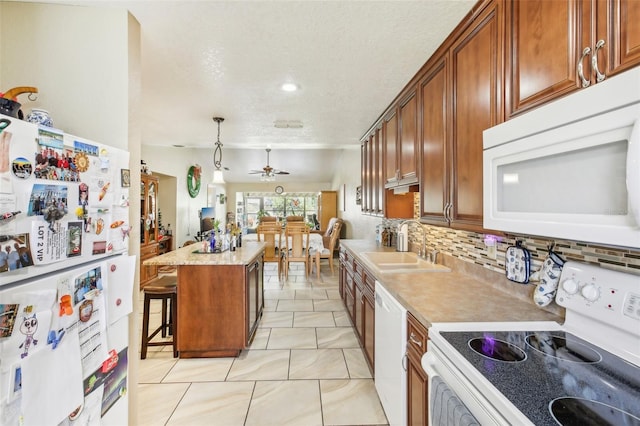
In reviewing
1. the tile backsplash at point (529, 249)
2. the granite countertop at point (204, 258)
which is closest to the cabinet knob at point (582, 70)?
the tile backsplash at point (529, 249)

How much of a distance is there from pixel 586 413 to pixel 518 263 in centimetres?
89

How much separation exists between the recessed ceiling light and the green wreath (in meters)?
5.04

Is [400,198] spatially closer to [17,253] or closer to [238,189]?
[17,253]

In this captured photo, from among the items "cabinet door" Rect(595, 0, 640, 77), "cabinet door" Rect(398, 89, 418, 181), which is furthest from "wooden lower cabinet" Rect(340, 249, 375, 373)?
"cabinet door" Rect(595, 0, 640, 77)

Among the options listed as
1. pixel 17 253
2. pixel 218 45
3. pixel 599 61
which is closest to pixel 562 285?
pixel 599 61

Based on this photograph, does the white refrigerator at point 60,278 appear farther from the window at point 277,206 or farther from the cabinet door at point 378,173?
the window at point 277,206

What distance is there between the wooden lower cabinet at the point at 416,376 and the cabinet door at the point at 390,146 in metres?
1.59

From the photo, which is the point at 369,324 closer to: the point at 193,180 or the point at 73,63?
the point at 73,63

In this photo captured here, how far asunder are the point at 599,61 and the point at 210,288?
2793 mm

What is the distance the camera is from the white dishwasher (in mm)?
1487

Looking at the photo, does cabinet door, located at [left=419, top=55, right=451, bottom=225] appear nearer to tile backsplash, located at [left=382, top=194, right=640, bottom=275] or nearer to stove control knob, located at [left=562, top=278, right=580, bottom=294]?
tile backsplash, located at [left=382, top=194, right=640, bottom=275]

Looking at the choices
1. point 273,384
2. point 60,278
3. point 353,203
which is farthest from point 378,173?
point 60,278

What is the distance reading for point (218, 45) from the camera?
181 cm

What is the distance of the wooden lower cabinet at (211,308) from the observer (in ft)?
8.58
